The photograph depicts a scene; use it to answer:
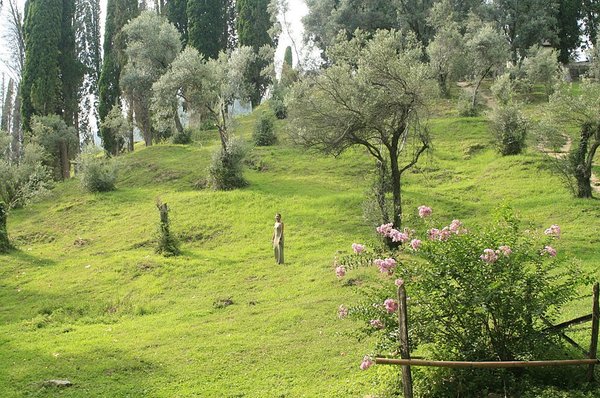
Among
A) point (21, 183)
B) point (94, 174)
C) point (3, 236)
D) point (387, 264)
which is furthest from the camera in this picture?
point (21, 183)

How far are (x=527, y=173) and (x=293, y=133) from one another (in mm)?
13247

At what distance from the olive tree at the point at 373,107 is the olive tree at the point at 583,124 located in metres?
7.06

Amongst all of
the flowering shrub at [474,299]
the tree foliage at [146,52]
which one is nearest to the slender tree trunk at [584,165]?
the flowering shrub at [474,299]

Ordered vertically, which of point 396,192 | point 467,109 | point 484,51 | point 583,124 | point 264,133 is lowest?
point 396,192

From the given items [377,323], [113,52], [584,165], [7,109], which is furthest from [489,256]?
[7,109]

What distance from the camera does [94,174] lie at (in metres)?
34.0

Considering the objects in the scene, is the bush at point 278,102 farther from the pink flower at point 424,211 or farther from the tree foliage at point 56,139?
the pink flower at point 424,211

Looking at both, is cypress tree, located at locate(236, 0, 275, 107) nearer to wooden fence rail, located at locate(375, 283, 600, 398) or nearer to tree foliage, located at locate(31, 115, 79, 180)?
tree foliage, located at locate(31, 115, 79, 180)

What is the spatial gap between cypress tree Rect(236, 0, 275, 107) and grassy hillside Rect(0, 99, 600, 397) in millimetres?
17784

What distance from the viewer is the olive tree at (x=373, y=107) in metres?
21.4

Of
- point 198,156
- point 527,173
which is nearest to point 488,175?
point 527,173

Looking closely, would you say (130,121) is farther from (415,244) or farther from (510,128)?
(415,244)

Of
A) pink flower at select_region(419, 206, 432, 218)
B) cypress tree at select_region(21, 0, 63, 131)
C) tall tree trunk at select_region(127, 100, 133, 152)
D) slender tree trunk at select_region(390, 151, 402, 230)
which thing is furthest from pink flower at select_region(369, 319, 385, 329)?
cypress tree at select_region(21, 0, 63, 131)

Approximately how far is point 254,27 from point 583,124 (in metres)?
38.1
